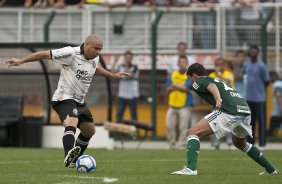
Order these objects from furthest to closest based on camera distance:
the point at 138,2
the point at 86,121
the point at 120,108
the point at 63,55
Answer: the point at 138,2, the point at 120,108, the point at 86,121, the point at 63,55

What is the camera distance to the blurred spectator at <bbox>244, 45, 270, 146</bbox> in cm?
2112

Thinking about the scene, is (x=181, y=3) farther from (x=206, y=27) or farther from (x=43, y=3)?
(x=43, y=3)

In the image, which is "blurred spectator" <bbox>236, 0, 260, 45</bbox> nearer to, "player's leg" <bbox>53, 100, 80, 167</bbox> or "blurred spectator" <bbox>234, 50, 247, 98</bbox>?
"blurred spectator" <bbox>234, 50, 247, 98</bbox>

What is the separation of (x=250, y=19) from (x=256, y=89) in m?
4.18

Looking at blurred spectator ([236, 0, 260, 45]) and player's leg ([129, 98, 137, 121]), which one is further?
blurred spectator ([236, 0, 260, 45])

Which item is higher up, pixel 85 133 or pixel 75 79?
pixel 75 79

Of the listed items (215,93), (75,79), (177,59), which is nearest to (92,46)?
(75,79)

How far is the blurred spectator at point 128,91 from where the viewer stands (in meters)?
24.2

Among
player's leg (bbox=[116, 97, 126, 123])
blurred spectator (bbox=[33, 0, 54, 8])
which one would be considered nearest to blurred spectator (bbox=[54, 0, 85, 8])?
blurred spectator (bbox=[33, 0, 54, 8])

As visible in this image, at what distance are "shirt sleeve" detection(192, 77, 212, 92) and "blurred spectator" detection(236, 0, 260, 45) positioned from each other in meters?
12.5

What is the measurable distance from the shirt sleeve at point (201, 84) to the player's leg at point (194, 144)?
0.45 m

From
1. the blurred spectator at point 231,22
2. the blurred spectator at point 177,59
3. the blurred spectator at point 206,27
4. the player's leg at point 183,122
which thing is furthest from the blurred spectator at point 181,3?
the player's leg at point 183,122

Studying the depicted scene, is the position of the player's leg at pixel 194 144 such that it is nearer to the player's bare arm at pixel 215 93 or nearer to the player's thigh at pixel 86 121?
the player's bare arm at pixel 215 93

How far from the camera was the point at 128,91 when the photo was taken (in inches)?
965
